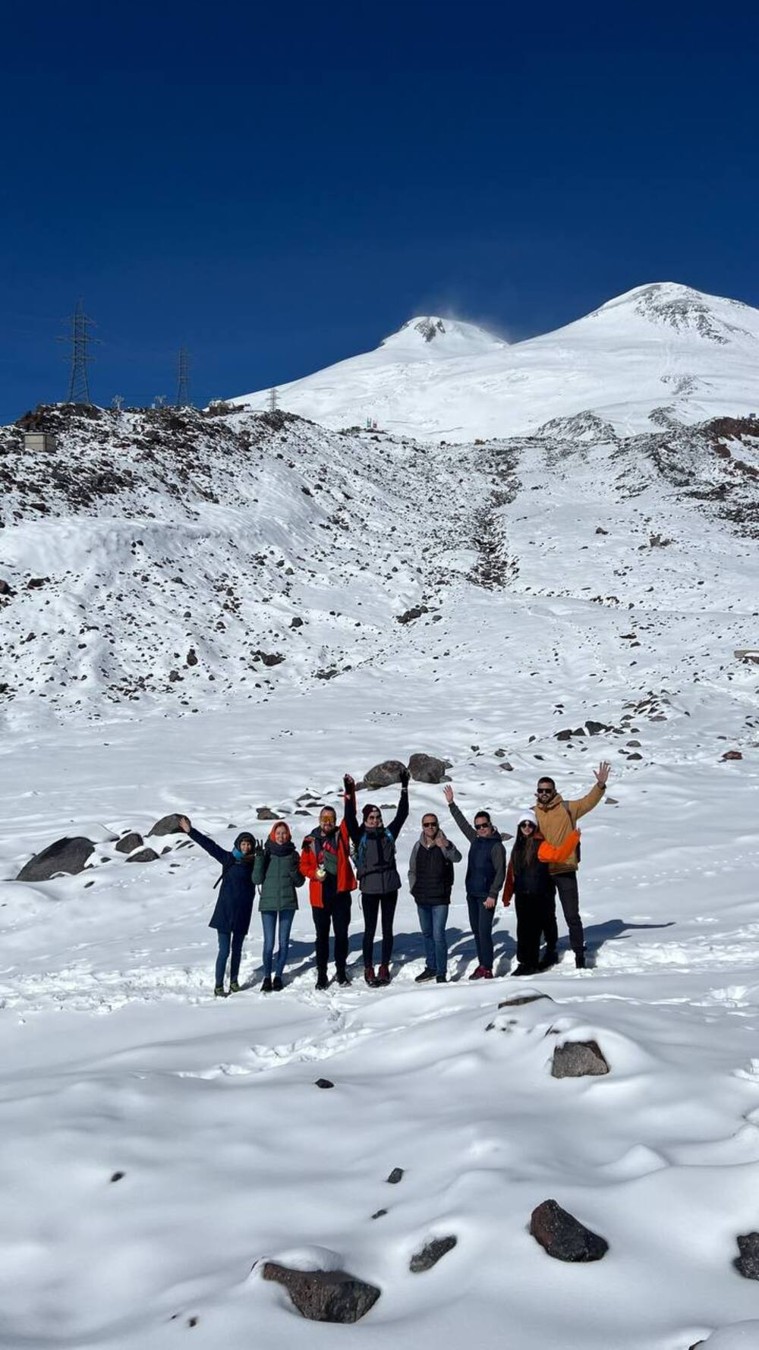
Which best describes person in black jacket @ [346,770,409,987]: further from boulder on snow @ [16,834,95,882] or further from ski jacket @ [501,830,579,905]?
boulder on snow @ [16,834,95,882]

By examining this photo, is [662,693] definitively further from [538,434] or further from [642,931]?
[538,434]

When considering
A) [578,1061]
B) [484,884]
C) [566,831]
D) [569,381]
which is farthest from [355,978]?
[569,381]

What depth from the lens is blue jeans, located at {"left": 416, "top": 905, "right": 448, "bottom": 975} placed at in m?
9.56

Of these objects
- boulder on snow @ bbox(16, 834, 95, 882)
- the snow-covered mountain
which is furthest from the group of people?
the snow-covered mountain

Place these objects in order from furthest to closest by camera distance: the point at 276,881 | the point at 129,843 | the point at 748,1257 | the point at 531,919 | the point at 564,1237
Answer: the point at 129,843
the point at 276,881
the point at 531,919
the point at 564,1237
the point at 748,1257

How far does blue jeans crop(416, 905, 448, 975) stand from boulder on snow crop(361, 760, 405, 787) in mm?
7367

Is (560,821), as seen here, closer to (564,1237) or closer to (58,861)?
(564,1237)

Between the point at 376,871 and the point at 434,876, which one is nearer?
the point at 434,876

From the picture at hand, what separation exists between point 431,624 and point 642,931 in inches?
879

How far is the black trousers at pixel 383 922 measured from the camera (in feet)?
31.9

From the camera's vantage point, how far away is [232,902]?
9898 millimetres

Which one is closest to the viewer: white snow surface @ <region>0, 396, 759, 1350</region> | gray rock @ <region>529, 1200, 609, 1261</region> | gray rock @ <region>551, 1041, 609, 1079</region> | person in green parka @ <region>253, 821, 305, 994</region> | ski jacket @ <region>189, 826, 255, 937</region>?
gray rock @ <region>529, 1200, 609, 1261</region>

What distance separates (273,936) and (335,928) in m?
0.71

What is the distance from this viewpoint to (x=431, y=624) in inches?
1265
